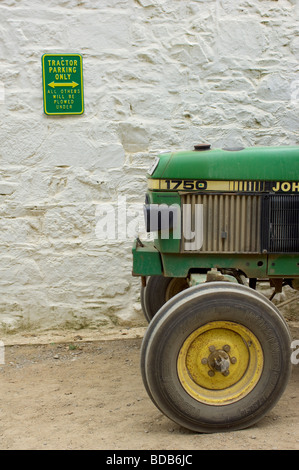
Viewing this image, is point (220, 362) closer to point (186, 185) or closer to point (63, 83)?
point (186, 185)

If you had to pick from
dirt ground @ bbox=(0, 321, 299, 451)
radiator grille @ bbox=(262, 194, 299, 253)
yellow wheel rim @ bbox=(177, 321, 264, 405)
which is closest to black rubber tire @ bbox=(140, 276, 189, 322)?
dirt ground @ bbox=(0, 321, 299, 451)

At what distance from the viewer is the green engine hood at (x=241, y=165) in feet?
10.5

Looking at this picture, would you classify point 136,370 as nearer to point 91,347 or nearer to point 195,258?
point 91,347

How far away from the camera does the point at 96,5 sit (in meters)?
4.48

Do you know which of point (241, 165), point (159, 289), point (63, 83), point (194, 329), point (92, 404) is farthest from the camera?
point (63, 83)

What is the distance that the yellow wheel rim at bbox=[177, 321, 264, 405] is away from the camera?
283 cm

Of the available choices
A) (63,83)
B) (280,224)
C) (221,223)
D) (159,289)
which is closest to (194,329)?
(221,223)

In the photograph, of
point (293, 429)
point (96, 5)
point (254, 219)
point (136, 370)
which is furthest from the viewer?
point (96, 5)

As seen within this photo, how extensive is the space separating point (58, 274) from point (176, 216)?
169 centimetres

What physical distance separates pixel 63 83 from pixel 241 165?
6.49 feet

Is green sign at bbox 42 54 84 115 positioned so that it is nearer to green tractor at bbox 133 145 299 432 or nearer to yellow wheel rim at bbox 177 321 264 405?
green tractor at bbox 133 145 299 432

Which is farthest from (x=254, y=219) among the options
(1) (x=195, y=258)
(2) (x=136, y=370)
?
(2) (x=136, y=370)

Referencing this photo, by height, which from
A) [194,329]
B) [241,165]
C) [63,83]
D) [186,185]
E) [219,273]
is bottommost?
[194,329]

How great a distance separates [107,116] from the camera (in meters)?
4.57
